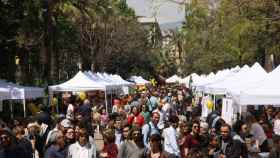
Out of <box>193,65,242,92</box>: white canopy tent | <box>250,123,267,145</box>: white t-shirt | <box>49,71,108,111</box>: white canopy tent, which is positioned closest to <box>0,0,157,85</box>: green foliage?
<box>49,71,108,111</box>: white canopy tent

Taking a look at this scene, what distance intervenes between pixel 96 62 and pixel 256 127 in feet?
142

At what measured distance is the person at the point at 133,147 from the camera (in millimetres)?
9391

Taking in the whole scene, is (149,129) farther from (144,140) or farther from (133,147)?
(133,147)

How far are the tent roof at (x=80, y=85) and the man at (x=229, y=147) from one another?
17.1 m

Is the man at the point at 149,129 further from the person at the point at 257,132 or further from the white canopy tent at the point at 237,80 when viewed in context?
the white canopy tent at the point at 237,80

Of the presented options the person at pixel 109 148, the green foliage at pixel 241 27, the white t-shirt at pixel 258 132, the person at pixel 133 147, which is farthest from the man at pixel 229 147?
the green foliage at pixel 241 27

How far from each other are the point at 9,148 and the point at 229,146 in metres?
3.54

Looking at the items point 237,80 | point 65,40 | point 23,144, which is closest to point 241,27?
point 237,80

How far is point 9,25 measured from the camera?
32.9 m

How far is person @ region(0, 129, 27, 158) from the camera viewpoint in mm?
9445

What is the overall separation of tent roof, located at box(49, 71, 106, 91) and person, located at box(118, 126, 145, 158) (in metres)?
17.9

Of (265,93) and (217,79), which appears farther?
(217,79)

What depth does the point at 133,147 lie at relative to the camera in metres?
9.50

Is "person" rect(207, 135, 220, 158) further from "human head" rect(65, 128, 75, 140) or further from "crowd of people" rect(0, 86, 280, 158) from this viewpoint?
"human head" rect(65, 128, 75, 140)
